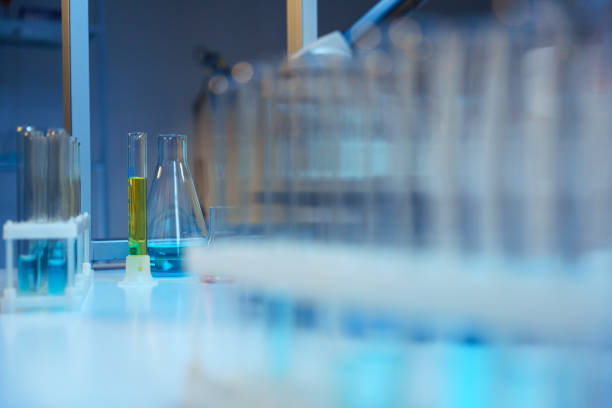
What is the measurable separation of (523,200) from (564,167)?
1.1 inches

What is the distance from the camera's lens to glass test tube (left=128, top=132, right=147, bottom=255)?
102 centimetres

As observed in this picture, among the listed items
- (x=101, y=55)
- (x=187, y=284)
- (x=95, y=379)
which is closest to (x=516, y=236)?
(x=95, y=379)

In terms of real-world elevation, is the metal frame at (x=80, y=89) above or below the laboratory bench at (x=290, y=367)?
above

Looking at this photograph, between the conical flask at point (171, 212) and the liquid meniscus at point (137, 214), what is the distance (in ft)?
0.06

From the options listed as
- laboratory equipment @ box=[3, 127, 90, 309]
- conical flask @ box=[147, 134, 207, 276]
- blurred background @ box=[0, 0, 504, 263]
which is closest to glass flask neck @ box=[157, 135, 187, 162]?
conical flask @ box=[147, 134, 207, 276]

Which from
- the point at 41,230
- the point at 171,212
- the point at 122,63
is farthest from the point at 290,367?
the point at 122,63

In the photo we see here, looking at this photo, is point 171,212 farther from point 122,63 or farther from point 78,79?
point 122,63

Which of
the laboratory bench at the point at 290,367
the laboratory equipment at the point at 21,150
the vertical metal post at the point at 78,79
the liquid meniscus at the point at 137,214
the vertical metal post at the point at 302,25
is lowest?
the laboratory bench at the point at 290,367

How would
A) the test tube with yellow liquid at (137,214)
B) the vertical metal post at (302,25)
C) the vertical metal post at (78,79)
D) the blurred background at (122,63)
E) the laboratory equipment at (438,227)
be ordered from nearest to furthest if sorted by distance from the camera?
the laboratory equipment at (438,227) < the test tube with yellow liquid at (137,214) < the vertical metal post at (78,79) < the vertical metal post at (302,25) < the blurred background at (122,63)

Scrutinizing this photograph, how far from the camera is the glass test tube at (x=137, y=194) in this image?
102 cm

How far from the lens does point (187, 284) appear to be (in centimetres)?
100

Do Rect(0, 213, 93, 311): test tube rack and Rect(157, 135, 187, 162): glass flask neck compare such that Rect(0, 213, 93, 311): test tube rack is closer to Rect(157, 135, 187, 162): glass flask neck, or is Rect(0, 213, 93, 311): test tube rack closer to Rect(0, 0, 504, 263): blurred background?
Rect(157, 135, 187, 162): glass flask neck

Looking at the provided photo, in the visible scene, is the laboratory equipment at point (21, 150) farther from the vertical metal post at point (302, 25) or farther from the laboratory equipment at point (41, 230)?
the vertical metal post at point (302, 25)

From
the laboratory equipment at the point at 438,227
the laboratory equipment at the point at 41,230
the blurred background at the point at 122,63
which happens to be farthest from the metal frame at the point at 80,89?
the blurred background at the point at 122,63
